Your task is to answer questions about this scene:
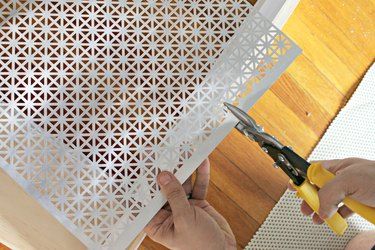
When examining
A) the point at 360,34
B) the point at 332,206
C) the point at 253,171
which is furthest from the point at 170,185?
the point at 360,34

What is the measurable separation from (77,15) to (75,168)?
0.26 m

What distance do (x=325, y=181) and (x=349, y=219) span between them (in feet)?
1.83

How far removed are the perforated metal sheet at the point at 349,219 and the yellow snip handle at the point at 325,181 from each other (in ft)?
1.54

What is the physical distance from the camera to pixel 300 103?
1.18 meters

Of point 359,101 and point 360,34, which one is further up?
point 360,34

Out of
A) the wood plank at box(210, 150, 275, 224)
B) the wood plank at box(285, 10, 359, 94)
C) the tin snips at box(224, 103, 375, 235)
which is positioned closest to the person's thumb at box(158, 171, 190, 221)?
the tin snips at box(224, 103, 375, 235)

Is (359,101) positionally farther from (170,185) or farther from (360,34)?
(170,185)

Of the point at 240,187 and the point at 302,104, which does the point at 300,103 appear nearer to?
the point at 302,104

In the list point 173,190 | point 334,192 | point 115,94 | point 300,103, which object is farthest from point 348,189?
point 300,103

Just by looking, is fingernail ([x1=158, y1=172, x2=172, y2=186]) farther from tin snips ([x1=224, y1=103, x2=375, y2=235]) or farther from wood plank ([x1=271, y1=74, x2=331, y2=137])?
wood plank ([x1=271, y1=74, x2=331, y2=137])

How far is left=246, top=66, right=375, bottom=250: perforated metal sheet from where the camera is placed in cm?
115

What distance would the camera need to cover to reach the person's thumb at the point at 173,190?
67 centimetres

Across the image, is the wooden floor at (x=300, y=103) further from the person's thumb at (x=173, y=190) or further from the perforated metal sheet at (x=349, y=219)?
the person's thumb at (x=173, y=190)

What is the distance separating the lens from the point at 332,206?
685mm
